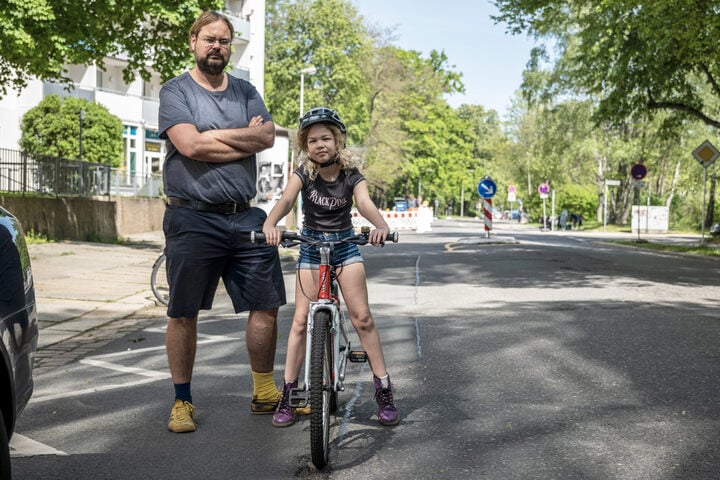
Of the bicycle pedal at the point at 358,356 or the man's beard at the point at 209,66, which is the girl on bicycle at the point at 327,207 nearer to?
the bicycle pedal at the point at 358,356

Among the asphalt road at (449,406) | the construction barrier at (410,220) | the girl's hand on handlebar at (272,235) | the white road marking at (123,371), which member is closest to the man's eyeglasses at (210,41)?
the girl's hand on handlebar at (272,235)

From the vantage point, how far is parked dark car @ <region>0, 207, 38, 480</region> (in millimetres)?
3293

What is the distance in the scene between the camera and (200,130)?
16.2ft

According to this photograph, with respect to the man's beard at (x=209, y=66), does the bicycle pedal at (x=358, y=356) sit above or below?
below

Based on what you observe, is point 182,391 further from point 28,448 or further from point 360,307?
point 360,307

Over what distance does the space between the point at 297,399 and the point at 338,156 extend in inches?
51.1

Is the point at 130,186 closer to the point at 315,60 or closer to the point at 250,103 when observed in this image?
the point at 250,103

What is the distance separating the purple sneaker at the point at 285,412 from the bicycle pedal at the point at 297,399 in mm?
280

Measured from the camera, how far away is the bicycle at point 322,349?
4.14 meters

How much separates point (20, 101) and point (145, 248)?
62.2ft

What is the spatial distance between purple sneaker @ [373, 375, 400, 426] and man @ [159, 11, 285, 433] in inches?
29.8

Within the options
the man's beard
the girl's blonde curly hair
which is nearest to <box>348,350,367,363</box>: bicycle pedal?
the girl's blonde curly hair

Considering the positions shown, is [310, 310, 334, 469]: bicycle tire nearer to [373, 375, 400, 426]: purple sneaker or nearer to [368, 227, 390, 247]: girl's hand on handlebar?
[368, 227, 390, 247]: girl's hand on handlebar

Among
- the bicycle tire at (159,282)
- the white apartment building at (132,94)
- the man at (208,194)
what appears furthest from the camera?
the white apartment building at (132,94)
